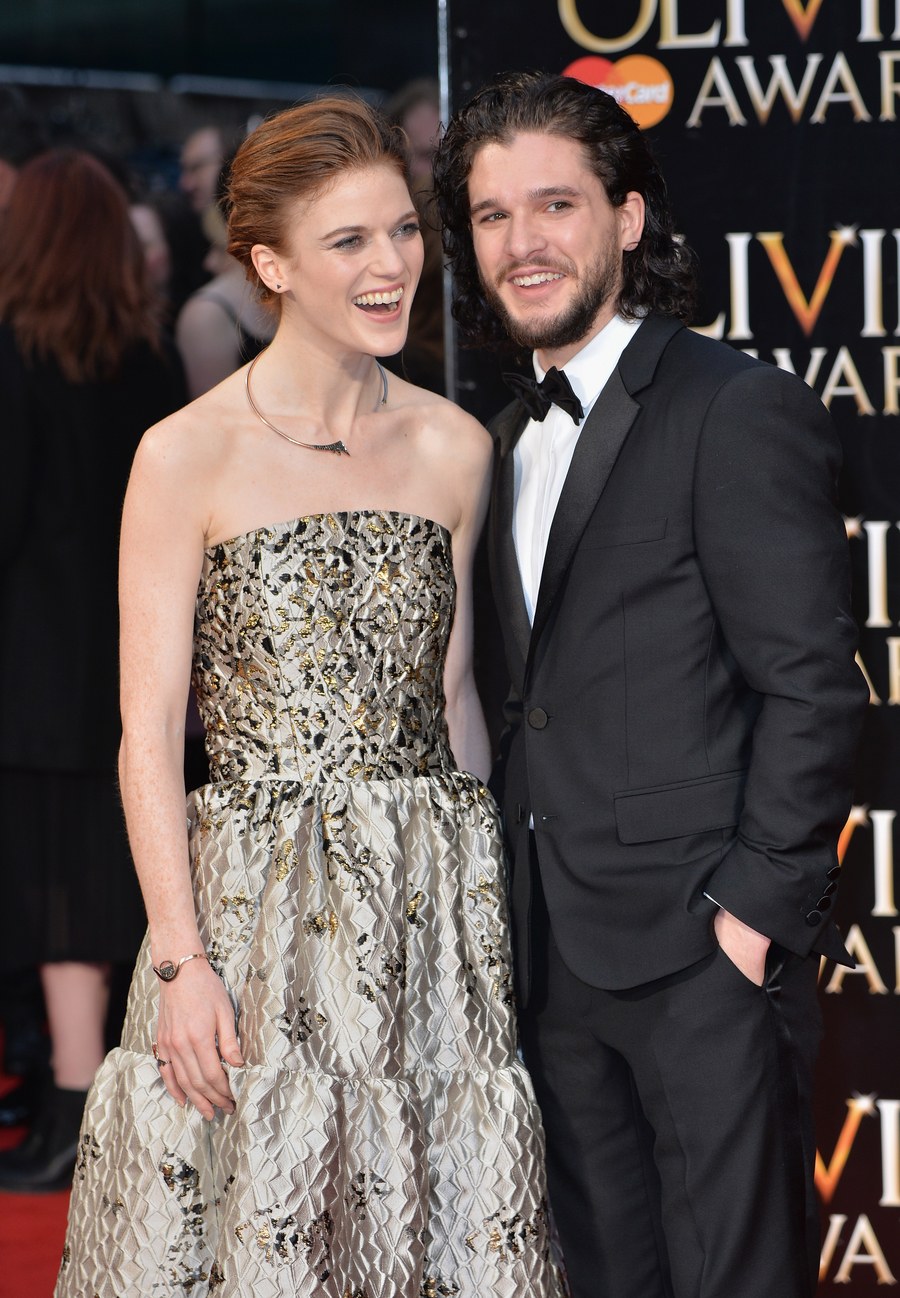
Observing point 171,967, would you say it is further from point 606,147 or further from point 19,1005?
point 19,1005

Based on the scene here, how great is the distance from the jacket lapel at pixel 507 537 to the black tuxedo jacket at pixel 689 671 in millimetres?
13

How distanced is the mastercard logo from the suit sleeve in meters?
0.88

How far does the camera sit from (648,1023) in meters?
2.18

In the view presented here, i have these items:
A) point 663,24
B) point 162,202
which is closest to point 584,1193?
point 663,24

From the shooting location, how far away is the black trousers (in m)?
2.11

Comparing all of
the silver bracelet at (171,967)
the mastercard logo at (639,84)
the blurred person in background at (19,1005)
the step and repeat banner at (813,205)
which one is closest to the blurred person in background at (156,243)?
the blurred person in background at (19,1005)

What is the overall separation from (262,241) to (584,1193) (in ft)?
4.85

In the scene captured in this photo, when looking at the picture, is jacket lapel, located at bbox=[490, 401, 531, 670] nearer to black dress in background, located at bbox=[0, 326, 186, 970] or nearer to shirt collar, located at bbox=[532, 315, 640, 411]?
shirt collar, located at bbox=[532, 315, 640, 411]

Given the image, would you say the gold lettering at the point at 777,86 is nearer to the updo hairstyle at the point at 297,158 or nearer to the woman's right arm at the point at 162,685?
the updo hairstyle at the point at 297,158

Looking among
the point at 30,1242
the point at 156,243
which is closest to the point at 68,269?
the point at 156,243

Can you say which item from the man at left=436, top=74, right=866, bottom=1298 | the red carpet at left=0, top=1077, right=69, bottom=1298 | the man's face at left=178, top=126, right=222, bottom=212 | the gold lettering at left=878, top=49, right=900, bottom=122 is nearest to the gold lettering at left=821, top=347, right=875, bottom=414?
the gold lettering at left=878, top=49, right=900, bottom=122

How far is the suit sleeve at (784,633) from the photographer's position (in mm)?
2025

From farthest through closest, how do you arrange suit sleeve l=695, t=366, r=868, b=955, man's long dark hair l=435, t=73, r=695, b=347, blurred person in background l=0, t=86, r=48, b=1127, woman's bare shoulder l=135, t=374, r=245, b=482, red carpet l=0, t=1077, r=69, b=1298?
blurred person in background l=0, t=86, r=48, b=1127 < red carpet l=0, t=1077, r=69, b=1298 < man's long dark hair l=435, t=73, r=695, b=347 < woman's bare shoulder l=135, t=374, r=245, b=482 < suit sleeve l=695, t=366, r=868, b=955

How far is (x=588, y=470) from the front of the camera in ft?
7.14
